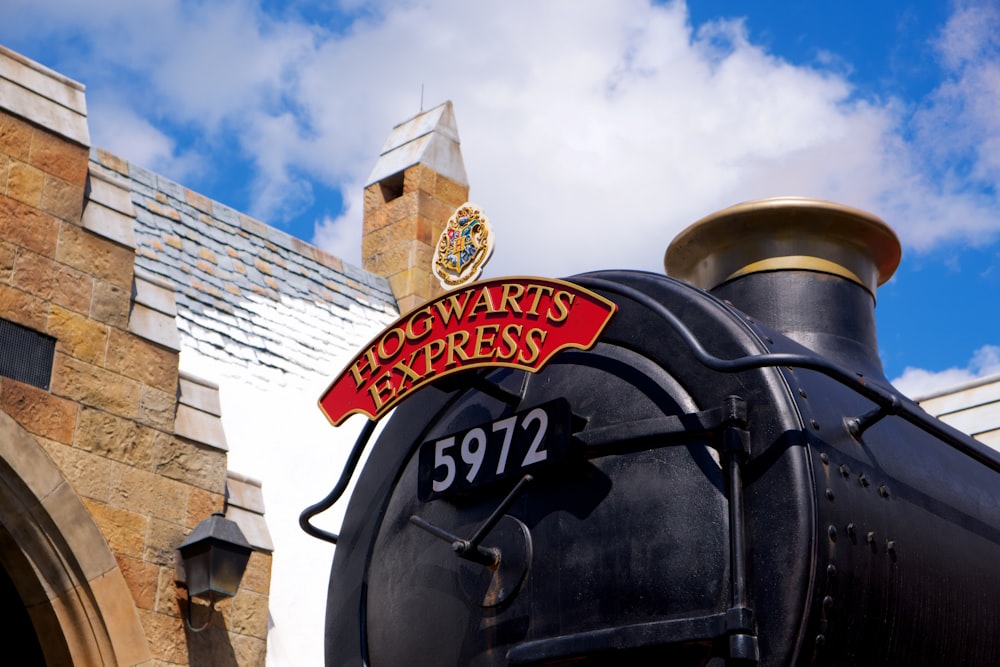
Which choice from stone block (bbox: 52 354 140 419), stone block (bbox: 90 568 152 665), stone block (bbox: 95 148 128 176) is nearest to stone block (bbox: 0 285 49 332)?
stone block (bbox: 52 354 140 419)

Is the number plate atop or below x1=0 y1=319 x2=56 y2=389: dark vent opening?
below

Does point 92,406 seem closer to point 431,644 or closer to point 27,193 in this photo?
point 27,193

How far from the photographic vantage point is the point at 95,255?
5.96 metres

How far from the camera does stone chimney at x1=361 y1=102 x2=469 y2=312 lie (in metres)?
12.5

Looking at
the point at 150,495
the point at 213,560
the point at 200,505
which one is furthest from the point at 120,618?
the point at 200,505

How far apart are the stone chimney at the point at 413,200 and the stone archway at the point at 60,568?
21.9 ft

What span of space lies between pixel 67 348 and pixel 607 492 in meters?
3.70

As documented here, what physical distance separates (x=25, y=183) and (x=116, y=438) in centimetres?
113

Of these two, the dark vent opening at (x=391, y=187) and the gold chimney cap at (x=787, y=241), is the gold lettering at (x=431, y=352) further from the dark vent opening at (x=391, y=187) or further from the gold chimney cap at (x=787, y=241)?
the dark vent opening at (x=391, y=187)

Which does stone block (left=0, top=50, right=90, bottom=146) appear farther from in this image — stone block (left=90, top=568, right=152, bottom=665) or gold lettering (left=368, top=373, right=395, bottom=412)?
gold lettering (left=368, top=373, right=395, bottom=412)

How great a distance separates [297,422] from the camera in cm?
910

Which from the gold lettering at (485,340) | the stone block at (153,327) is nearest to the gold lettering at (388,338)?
the gold lettering at (485,340)

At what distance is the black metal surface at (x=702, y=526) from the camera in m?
2.37

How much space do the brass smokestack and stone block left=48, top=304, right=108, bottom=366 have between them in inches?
124
